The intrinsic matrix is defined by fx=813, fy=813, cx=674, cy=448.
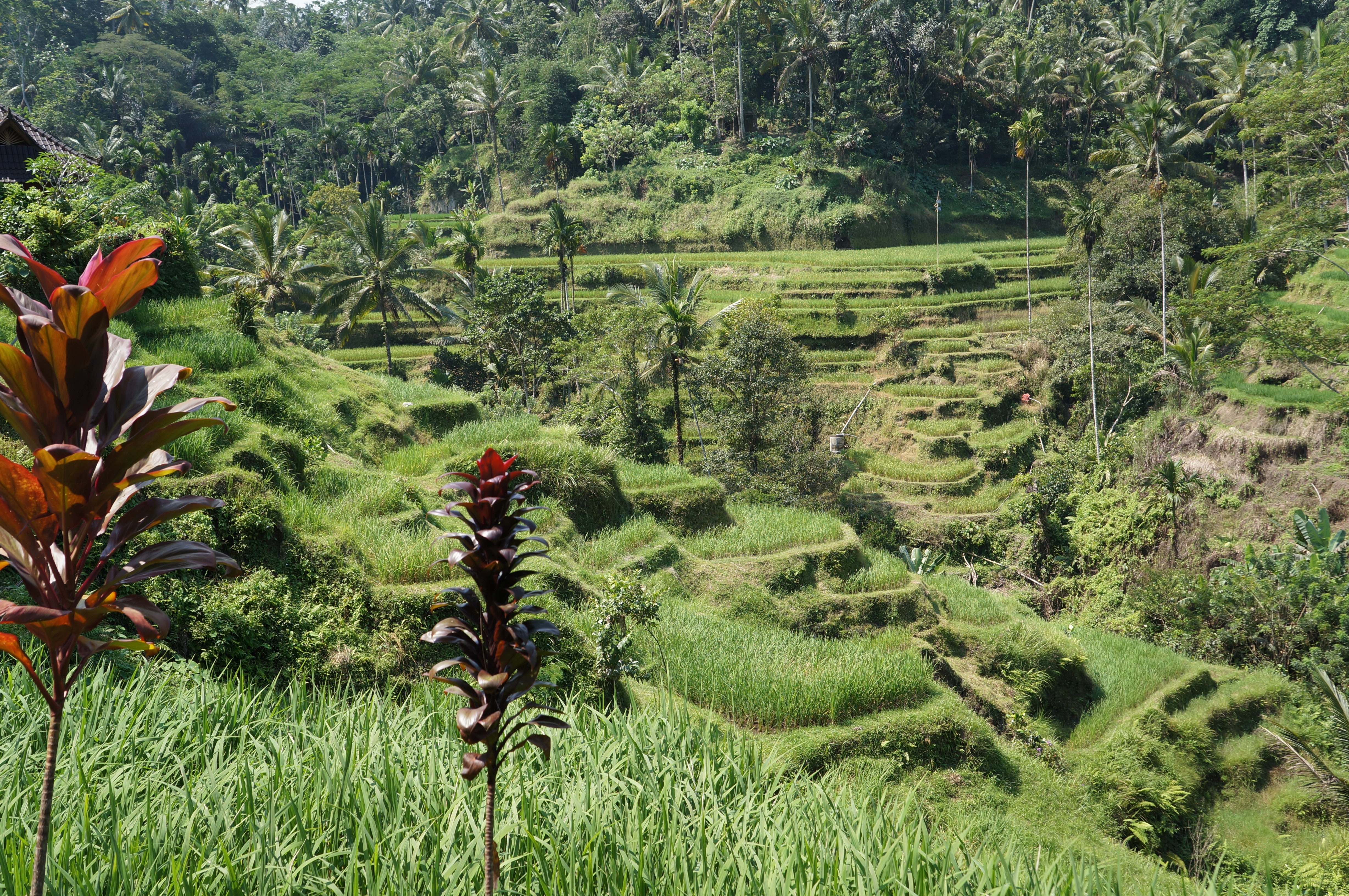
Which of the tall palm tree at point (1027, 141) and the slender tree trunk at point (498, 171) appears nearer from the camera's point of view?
the tall palm tree at point (1027, 141)

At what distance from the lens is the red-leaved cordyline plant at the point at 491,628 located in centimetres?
225

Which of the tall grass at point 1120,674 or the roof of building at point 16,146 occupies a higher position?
the roof of building at point 16,146

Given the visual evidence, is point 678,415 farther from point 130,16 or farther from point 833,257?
point 130,16

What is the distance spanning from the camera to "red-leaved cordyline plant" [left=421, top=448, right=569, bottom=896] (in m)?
2.25

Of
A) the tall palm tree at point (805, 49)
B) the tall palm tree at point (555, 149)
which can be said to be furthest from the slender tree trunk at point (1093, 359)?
the tall palm tree at point (555, 149)

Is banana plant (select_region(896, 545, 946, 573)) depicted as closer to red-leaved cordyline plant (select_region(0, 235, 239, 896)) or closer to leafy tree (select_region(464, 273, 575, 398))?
leafy tree (select_region(464, 273, 575, 398))

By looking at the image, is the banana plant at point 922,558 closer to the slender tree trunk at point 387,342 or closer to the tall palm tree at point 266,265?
the slender tree trunk at point 387,342

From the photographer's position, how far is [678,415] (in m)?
23.2

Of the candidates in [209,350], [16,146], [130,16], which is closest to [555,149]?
[16,146]

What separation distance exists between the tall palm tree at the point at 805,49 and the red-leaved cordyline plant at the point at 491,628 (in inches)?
1823

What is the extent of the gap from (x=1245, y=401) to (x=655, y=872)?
84.7 ft

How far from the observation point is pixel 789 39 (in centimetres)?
4769

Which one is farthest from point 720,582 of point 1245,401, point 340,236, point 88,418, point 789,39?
point 789,39

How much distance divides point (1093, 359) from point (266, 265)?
27.8 meters
